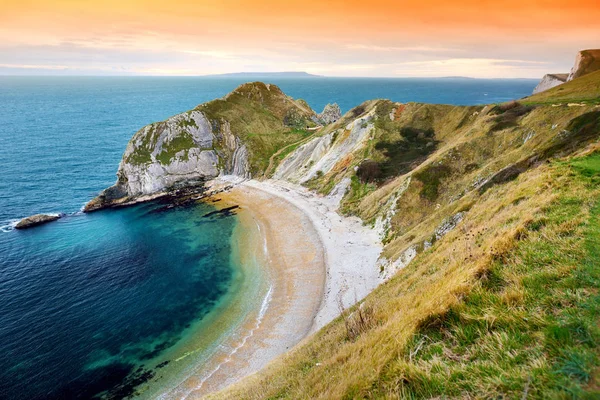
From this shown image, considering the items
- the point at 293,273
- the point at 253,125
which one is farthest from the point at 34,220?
the point at 253,125

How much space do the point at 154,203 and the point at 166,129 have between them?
24.6 metres

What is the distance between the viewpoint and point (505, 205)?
21672mm

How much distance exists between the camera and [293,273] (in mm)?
40719

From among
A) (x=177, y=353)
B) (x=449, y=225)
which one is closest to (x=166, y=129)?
(x=177, y=353)

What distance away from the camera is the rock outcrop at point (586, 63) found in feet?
245

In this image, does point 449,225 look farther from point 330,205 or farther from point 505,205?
point 330,205

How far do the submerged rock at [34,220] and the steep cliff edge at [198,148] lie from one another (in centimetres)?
815

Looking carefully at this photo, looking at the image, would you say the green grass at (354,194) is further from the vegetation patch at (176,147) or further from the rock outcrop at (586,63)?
the rock outcrop at (586,63)

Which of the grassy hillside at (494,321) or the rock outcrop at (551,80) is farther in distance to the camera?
the rock outcrop at (551,80)

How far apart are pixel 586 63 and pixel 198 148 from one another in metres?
106

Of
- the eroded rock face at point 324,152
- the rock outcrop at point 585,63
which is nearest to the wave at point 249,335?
the eroded rock face at point 324,152

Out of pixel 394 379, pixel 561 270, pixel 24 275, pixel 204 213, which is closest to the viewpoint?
pixel 394 379

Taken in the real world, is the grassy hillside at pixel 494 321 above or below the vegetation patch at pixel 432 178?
above

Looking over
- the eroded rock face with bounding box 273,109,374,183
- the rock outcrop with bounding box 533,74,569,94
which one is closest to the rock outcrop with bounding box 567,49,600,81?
the rock outcrop with bounding box 533,74,569,94
